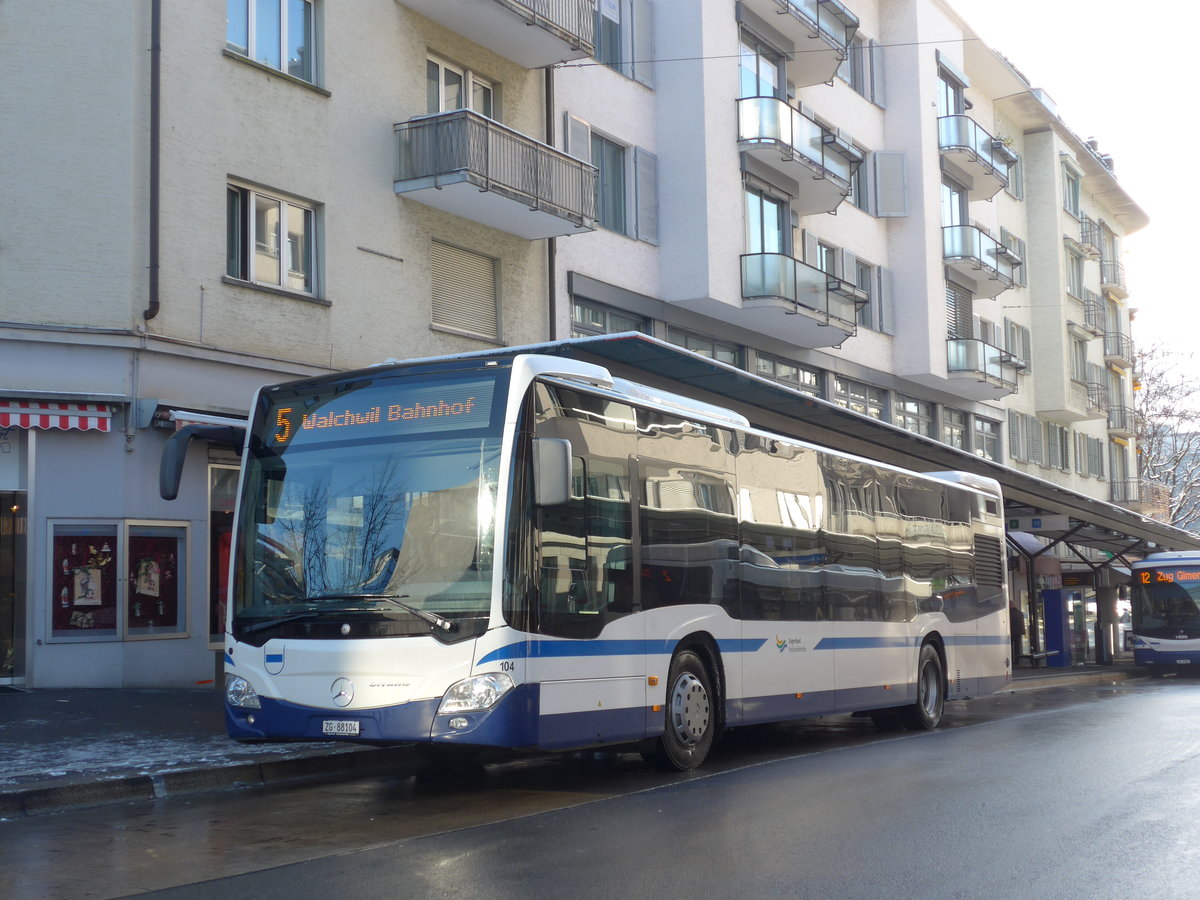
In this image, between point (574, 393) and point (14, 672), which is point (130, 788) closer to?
point (574, 393)

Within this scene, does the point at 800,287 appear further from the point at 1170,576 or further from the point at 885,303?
the point at 1170,576

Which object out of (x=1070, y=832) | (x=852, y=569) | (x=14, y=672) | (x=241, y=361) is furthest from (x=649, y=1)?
(x=1070, y=832)

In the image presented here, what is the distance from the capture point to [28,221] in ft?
52.3

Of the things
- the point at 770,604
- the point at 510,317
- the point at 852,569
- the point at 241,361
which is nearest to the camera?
the point at 770,604

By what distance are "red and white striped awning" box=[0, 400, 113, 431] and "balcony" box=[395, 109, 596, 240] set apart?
19.5ft

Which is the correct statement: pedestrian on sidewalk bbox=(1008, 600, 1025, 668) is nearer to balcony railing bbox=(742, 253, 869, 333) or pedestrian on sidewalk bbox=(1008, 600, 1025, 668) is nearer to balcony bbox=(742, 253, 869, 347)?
balcony bbox=(742, 253, 869, 347)

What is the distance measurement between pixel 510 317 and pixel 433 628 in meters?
13.2

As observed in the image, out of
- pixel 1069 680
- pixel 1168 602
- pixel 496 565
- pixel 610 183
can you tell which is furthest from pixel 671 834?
pixel 1168 602

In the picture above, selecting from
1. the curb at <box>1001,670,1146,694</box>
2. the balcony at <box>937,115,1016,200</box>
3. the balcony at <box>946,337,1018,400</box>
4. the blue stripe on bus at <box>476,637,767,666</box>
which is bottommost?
the curb at <box>1001,670,1146,694</box>

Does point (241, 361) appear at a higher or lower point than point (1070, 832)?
higher

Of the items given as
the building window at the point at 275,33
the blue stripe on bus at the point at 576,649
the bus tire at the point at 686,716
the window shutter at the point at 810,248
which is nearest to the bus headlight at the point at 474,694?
the blue stripe on bus at the point at 576,649

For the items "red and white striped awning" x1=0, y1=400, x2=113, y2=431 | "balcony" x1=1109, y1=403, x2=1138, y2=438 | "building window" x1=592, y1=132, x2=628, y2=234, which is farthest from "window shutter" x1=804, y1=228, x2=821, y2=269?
"balcony" x1=1109, y1=403, x2=1138, y2=438

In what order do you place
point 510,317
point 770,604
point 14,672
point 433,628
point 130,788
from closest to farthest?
1. point 433,628
2. point 130,788
3. point 770,604
4. point 14,672
5. point 510,317

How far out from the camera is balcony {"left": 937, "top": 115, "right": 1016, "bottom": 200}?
37.1 metres
